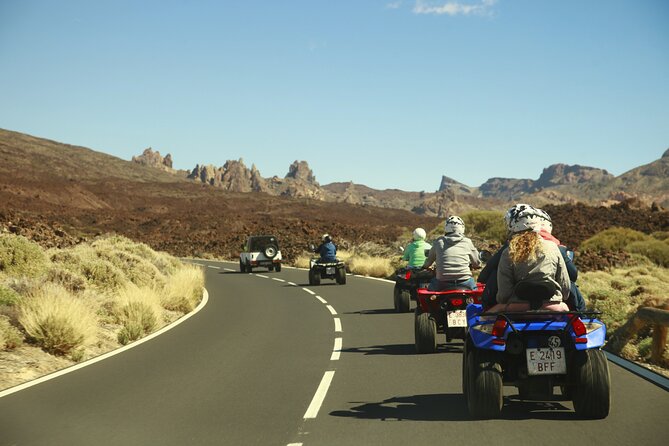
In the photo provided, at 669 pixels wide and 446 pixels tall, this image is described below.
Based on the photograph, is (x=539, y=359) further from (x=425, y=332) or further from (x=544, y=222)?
(x=425, y=332)

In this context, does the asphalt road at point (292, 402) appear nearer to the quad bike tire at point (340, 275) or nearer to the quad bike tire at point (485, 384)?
the quad bike tire at point (485, 384)

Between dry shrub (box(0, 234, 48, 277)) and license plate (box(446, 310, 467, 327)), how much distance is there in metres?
12.4

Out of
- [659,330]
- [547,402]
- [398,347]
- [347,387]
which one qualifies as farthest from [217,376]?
[659,330]

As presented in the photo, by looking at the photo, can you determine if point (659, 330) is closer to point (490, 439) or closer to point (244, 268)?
point (490, 439)

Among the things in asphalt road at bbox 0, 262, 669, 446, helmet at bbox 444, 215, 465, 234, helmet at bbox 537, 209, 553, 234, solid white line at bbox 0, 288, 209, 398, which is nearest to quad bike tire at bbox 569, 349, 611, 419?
asphalt road at bbox 0, 262, 669, 446

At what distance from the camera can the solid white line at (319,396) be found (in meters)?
7.02

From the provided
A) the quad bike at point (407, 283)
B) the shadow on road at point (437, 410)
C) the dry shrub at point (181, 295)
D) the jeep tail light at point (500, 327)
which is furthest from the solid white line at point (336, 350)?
the dry shrub at point (181, 295)

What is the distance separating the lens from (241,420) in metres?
6.77

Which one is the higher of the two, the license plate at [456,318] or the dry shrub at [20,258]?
the dry shrub at [20,258]

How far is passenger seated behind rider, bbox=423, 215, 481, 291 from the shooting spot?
10719mm

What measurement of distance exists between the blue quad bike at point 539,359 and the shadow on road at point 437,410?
1.19 feet

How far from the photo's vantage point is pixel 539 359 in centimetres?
612

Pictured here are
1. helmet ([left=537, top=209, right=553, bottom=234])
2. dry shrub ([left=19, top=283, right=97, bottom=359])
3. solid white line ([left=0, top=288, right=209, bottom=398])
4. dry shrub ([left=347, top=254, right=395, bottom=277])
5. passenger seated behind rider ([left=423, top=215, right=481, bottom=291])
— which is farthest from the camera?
dry shrub ([left=347, top=254, right=395, bottom=277])

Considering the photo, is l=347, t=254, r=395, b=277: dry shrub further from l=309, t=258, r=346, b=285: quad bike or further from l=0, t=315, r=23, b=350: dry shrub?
l=0, t=315, r=23, b=350: dry shrub
